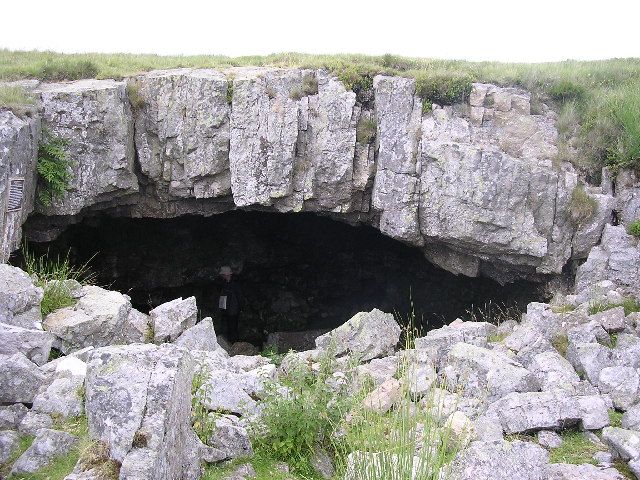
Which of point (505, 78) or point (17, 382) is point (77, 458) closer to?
point (17, 382)

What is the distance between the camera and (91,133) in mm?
11477

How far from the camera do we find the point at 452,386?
7367 mm

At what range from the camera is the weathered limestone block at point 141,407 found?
420 centimetres

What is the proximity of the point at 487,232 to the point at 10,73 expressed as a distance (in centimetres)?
1053

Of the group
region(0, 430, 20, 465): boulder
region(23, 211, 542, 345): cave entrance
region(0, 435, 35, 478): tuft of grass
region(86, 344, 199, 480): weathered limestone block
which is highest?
region(86, 344, 199, 480): weathered limestone block

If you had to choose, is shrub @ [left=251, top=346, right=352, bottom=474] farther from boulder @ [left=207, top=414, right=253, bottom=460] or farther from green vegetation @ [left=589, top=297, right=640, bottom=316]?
green vegetation @ [left=589, top=297, right=640, bottom=316]

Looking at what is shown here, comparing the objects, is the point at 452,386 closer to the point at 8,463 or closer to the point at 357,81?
the point at 8,463

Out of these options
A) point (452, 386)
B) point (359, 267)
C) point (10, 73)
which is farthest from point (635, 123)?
point (10, 73)

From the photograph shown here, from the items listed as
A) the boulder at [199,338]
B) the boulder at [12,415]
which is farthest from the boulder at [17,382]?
the boulder at [199,338]

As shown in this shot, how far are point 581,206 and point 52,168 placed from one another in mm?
10340

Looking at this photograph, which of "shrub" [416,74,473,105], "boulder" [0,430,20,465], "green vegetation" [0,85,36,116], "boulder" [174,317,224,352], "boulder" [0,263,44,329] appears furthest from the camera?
"shrub" [416,74,473,105]

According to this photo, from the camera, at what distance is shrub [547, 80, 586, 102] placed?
1266 cm

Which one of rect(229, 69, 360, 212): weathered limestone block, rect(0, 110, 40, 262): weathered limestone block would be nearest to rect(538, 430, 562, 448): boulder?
rect(229, 69, 360, 212): weathered limestone block

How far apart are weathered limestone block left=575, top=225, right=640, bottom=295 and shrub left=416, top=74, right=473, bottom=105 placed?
402cm
